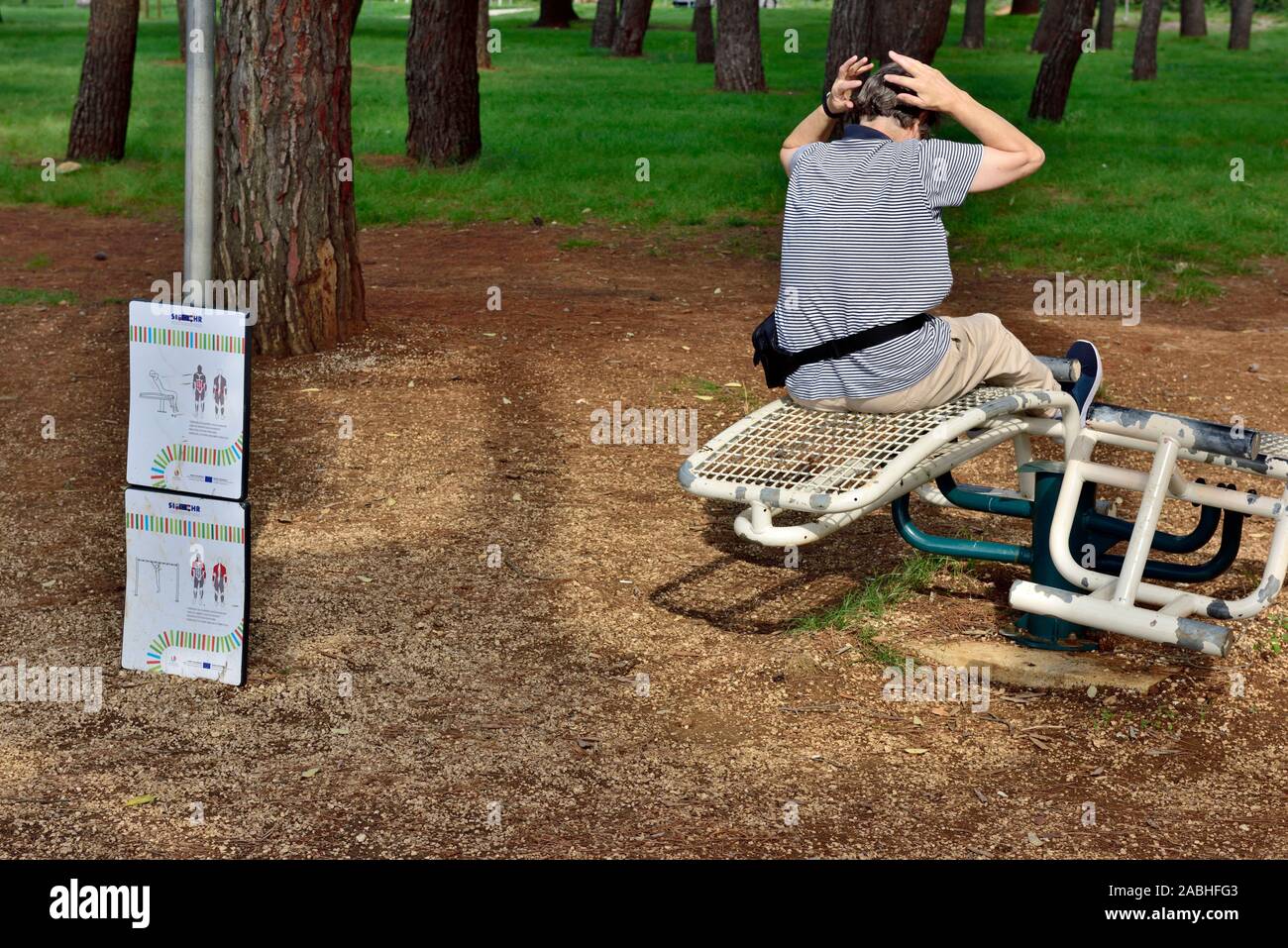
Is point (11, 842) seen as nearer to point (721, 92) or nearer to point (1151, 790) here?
point (1151, 790)

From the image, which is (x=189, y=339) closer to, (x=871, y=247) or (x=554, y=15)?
(x=871, y=247)

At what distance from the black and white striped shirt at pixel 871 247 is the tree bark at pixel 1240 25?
32810mm

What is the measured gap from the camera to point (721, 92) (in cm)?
2248

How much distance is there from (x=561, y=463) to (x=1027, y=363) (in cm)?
233

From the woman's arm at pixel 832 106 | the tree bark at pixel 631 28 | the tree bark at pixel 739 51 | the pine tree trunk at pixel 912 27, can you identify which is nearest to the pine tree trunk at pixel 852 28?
the pine tree trunk at pixel 912 27

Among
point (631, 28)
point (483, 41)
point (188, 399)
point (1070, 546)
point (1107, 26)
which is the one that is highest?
point (1107, 26)

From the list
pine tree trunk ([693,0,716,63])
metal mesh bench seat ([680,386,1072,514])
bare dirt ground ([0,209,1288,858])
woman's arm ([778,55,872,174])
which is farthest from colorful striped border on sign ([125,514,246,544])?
pine tree trunk ([693,0,716,63])

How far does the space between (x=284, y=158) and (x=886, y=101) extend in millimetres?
3926

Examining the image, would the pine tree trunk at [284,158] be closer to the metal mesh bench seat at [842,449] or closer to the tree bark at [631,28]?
the metal mesh bench seat at [842,449]

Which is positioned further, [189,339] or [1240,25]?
[1240,25]

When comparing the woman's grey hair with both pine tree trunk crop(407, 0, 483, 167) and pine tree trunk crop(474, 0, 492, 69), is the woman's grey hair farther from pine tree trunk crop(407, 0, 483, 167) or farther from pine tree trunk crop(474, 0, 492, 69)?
pine tree trunk crop(474, 0, 492, 69)

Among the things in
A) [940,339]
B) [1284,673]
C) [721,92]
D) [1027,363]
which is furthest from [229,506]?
[721,92]

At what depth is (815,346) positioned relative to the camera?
15.4ft

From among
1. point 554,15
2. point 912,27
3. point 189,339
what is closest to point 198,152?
point 189,339
